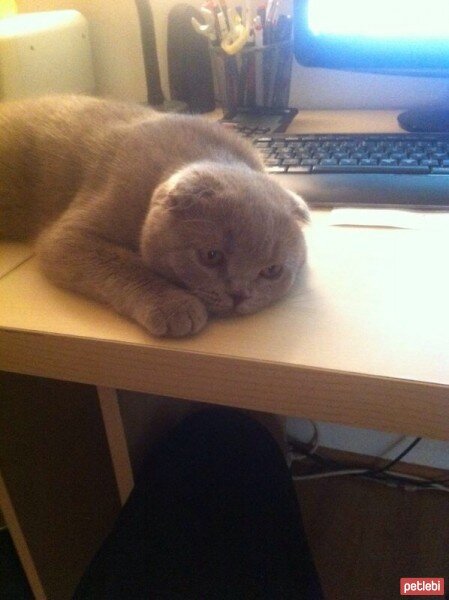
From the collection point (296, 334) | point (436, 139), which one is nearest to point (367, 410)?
point (296, 334)

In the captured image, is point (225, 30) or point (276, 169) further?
point (225, 30)

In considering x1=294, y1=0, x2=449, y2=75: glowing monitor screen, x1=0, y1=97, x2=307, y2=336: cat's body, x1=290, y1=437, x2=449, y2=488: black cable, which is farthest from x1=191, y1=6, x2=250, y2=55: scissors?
x1=290, y1=437, x2=449, y2=488: black cable

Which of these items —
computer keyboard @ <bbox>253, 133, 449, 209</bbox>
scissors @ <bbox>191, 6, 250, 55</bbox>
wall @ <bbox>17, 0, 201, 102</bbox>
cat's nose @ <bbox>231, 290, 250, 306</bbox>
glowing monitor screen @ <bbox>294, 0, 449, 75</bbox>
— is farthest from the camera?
wall @ <bbox>17, 0, 201, 102</bbox>

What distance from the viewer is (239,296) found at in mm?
529

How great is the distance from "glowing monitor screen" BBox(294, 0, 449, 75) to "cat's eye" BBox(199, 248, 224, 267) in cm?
55

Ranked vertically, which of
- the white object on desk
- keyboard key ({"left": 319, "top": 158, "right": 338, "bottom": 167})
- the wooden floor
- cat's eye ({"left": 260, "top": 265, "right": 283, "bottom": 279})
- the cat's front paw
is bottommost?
the wooden floor

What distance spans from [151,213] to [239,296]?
15 cm

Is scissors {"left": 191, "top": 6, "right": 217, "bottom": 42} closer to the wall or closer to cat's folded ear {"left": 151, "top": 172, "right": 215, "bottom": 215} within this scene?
the wall

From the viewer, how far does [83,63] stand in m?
1.14

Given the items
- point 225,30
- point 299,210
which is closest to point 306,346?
point 299,210

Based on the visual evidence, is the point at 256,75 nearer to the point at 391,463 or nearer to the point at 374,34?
the point at 374,34

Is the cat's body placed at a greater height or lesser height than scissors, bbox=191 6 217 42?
lesser

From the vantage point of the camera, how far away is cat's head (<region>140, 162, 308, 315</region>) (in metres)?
0.54

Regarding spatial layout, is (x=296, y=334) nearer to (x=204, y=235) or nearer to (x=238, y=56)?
(x=204, y=235)
